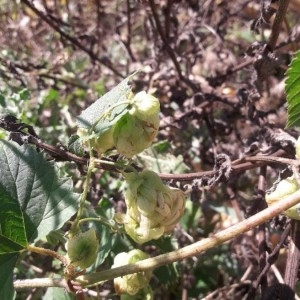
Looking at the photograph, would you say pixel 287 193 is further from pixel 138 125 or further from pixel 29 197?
pixel 29 197

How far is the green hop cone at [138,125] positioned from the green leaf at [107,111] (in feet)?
0.05

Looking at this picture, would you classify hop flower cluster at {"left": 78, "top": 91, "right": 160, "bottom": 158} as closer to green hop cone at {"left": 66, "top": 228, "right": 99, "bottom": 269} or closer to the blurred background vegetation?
green hop cone at {"left": 66, "top": 228, "right": 99, "bottom": 269}

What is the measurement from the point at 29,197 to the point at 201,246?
0.88 feet

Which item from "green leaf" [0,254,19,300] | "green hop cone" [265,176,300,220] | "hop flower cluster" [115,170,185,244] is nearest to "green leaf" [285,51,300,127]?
"green hop cone" [265,176,300,220]

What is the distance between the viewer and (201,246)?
35.1 inches

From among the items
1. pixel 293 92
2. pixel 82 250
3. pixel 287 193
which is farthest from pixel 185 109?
pixel 82 250

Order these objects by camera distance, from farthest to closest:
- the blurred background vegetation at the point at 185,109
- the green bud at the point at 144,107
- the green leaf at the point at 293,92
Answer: the blurred background vegetation at the point at 185,109 < the green leaf at the point at 293,92 < the green bud at the point at 144,107

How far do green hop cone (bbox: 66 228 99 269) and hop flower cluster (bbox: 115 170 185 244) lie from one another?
0.22ft

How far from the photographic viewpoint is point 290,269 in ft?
3.39

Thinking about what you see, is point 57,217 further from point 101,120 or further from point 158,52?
point 158,52

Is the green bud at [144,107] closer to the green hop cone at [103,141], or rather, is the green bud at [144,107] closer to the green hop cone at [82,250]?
the green hop cone at [103,141]

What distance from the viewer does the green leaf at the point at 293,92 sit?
40.5 inches

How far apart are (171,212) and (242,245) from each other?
666 mm

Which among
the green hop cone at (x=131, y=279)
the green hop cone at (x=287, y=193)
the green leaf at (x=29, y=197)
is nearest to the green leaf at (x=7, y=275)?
the green leaf at (x=29, y=197)
